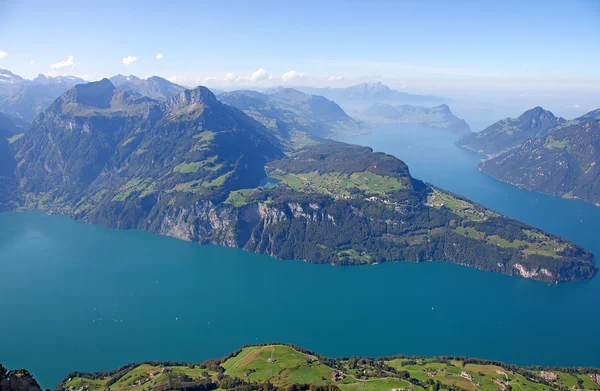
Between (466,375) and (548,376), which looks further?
(548,376)

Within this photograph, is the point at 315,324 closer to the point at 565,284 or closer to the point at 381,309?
the point at 381,309

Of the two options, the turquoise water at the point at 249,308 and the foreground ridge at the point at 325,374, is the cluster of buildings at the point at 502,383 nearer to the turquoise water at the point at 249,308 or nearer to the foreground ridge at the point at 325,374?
the foreground ridge at the point at 325,374

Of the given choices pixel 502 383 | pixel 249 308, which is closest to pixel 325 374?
pixel 502 383

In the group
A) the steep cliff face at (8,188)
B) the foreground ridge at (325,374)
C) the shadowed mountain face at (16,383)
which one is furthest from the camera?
the steep cliff face at (8,188)

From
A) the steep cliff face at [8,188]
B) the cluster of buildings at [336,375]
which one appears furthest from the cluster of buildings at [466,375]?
the steep cliff face at [8,188]

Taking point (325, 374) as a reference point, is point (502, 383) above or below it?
below

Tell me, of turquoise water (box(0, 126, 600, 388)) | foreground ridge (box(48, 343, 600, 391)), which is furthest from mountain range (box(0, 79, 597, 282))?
foreground ridge (box(48, 343, 600, 391))

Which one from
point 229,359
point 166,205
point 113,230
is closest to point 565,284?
point 229,359

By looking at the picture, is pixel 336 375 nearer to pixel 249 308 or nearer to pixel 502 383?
pixel 502 383
